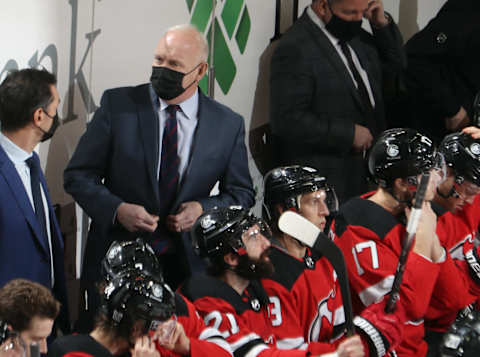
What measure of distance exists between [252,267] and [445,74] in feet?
7.09

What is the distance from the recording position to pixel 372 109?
4574 mm

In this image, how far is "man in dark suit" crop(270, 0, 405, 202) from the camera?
434cm

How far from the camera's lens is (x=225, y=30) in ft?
14.9

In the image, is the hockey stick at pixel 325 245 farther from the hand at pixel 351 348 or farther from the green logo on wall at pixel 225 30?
the green logo on wall at pixel 225 30

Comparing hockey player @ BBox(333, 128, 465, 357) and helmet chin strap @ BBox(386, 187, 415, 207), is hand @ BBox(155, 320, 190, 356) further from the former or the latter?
helmet chin strap @ BBox(386, 187, 415, 207)

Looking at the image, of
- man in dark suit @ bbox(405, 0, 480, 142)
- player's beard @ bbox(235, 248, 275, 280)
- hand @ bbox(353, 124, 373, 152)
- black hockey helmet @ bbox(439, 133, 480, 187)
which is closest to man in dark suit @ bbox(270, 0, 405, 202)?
hand @ bbox(353, 124, 373, 152)

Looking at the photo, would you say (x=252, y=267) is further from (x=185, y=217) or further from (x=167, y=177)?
(x=167, y=177)

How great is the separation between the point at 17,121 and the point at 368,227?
1.39 m

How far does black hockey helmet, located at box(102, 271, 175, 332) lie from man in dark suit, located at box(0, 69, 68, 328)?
70 centimetres

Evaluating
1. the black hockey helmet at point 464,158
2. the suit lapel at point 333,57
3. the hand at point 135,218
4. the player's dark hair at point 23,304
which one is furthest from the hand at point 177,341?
the suit lapel at point 333,57

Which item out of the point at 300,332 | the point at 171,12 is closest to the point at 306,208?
the point at 300,332

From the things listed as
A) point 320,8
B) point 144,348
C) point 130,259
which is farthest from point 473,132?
point 144,348

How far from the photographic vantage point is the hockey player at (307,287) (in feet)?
10.4

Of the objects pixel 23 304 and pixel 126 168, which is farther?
pixel 126 168
